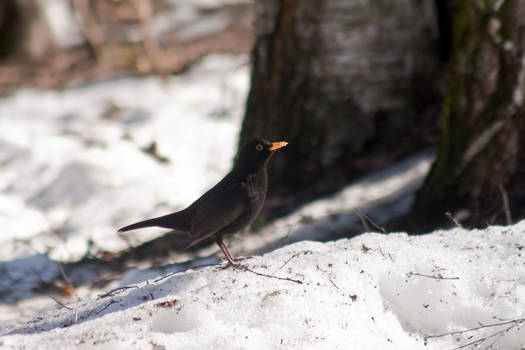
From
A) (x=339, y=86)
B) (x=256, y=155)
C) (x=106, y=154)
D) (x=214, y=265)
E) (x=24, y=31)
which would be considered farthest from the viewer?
(x=24, y=31)

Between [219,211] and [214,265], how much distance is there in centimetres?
27

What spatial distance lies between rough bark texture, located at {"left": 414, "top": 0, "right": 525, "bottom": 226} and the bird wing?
4.11ft

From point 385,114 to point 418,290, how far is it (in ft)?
7.28

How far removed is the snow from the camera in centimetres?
204

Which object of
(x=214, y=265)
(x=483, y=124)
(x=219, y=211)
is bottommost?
(x=214, y=265)

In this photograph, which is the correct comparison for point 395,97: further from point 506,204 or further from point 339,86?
point 506,204

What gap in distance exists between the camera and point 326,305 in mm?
2119

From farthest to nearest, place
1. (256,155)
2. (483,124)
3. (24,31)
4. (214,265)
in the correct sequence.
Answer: (24,31) < (483,124) < (256,155) < (214,265)

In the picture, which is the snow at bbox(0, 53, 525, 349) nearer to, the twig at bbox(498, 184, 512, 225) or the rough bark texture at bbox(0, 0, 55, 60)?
the twig at bbox(498, 184, 512, 225)

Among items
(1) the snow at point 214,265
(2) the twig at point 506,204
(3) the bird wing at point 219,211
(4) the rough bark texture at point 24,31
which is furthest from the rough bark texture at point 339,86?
(4) the rough bark texture at point 24,31

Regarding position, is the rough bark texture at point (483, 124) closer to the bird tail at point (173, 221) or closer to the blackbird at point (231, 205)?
the blackbird at point (231, 205)

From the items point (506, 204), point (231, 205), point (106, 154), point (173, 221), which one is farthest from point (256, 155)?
point (106, 154)

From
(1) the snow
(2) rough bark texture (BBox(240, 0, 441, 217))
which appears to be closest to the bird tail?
(1) the snow

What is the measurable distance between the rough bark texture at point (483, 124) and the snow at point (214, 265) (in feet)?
1.43
